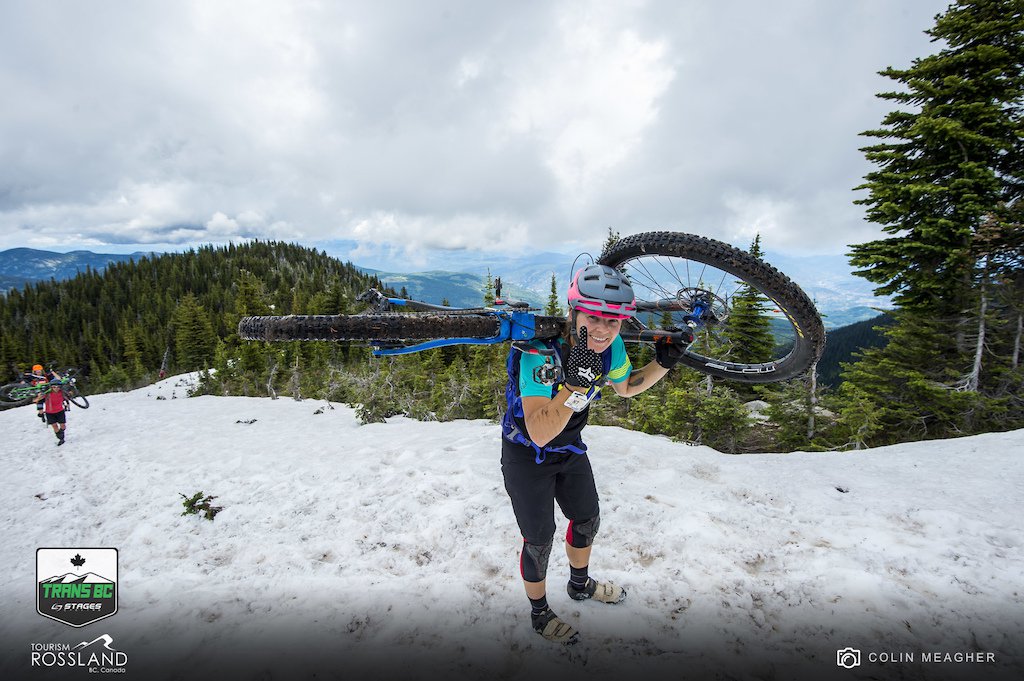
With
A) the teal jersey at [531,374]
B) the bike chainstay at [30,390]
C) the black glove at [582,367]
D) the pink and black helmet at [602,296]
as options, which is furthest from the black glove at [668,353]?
the bike chainstay at [30,390]

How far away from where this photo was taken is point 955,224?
11.0m

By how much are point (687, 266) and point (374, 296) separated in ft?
12.4

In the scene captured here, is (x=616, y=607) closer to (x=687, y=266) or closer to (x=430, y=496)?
(x=430, y=496)

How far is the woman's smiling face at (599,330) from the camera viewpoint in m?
3.14

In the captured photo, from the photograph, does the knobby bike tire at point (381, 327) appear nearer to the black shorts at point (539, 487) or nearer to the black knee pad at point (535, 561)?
the black shorts at point (539, 487)

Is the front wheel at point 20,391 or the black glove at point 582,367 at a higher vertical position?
the black glove at point 582,367

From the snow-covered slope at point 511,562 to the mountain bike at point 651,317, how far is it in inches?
91.9

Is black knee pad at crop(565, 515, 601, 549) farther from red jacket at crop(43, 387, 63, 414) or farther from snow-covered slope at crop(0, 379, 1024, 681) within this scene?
red jacket at crop(43, 387, 63, 414)

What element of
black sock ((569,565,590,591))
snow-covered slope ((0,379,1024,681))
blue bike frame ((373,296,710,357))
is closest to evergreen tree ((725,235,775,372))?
snow-covered slope ((0,379,1024,681))

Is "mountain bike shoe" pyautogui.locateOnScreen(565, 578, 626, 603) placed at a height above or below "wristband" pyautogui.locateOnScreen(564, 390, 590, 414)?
below

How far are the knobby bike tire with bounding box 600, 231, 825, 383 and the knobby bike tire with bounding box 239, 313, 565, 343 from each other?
2240 millimetres

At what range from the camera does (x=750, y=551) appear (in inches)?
190

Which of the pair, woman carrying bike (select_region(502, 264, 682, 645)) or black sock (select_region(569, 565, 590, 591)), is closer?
woman carrying bike (select_region(502, 264, 682, 645))

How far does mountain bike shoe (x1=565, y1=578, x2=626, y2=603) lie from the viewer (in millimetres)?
4109
